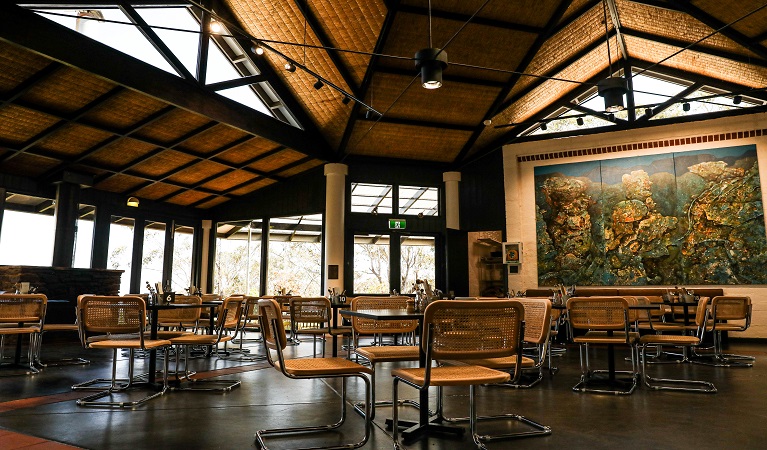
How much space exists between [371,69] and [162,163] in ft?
16.6

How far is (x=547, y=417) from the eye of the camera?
148 inches

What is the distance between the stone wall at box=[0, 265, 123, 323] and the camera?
8.34 meters

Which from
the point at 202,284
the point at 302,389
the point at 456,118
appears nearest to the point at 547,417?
the point at 302,389

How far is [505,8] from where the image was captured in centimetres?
806

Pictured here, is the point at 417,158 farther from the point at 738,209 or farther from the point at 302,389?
the point at 302,389

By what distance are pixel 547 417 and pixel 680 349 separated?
6.07 meters

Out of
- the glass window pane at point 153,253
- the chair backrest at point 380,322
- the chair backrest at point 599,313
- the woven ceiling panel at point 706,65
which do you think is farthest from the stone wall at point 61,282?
A: the woven ceiling panel at point 706,65

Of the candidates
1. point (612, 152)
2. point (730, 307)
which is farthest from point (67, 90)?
point (612, 152)

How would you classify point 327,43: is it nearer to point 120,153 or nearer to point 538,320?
point 120,153

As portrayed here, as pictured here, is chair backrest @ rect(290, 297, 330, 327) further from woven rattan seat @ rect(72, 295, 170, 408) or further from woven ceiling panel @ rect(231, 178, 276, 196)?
woven ceiling panel @ rect(231, 178, 276, 196)

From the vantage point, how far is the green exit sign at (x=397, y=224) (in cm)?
1245

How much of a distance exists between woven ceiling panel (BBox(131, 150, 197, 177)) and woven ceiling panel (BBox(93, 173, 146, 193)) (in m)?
0.34

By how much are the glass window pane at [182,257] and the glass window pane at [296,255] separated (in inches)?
93.3

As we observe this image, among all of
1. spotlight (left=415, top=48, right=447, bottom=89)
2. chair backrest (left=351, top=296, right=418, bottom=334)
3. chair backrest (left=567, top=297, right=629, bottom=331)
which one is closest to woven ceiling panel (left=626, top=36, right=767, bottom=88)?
spotlight (left=415, top=48, right=447, bottom=89)
